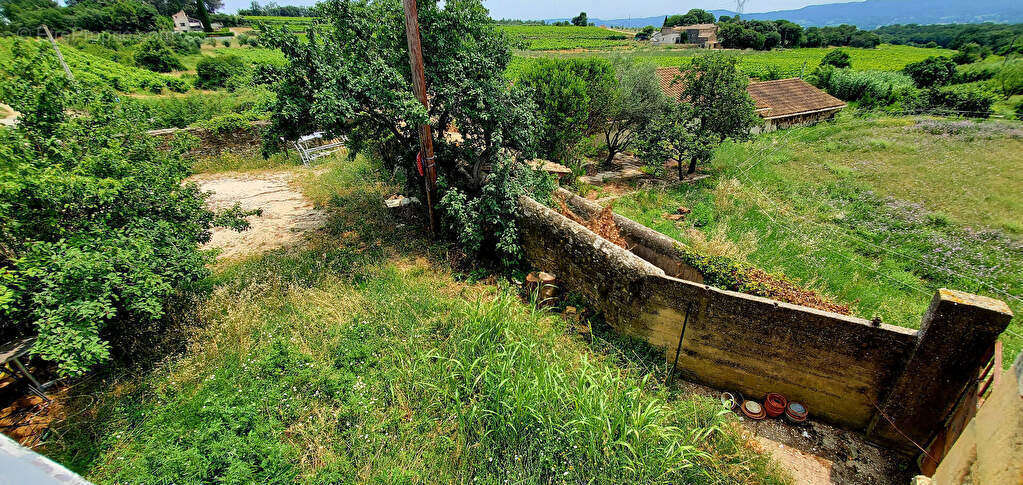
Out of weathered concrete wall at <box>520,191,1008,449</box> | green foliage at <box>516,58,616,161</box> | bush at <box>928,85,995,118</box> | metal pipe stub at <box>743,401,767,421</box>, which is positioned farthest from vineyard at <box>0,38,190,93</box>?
bush at <box>928,85,995,118</box>

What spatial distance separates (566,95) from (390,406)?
12.0 metres

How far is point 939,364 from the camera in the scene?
14.4ft

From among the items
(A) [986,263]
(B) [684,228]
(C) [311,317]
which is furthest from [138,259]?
(A) [986,263]

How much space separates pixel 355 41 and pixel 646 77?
12905mm

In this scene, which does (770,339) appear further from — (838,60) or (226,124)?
(838,60)

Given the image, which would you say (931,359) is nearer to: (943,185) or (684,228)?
(684,228)

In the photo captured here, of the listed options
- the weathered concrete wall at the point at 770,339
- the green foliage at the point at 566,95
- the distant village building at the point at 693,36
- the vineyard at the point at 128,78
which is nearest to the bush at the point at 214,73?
the vineyard at the point at 128,78

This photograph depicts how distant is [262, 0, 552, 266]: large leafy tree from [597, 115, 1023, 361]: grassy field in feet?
16.2

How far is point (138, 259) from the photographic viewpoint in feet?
16.1

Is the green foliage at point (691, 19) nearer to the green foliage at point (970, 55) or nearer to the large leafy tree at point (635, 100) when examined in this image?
the green foliage at point (970, 55)

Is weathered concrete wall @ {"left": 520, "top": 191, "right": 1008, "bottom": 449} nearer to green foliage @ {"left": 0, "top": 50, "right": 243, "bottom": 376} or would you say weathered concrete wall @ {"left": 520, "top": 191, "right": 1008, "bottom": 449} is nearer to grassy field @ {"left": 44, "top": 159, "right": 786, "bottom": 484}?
grassy field @ {"left": 44, "top": 159, "right": 786, "bottom": 484}

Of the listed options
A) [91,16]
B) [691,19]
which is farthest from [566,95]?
[691,19]

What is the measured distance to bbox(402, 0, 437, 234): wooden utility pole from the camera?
678 centimetres

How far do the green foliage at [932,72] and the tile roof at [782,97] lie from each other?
5.06 m
